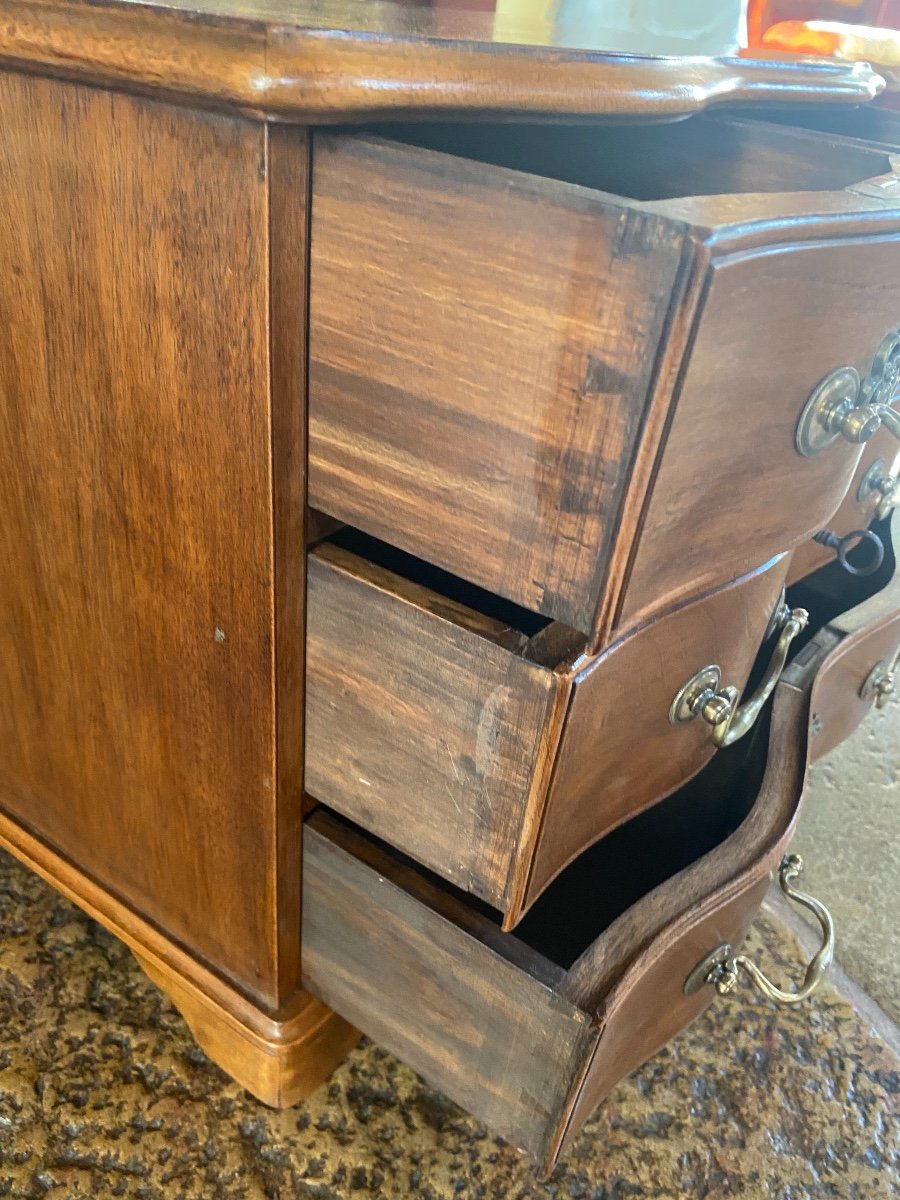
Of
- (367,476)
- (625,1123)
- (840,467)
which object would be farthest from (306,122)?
(625,1123)

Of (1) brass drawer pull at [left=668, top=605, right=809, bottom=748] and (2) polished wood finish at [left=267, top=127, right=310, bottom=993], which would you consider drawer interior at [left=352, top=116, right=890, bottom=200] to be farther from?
(1) brass drawer pull at [left=668, top=605, right=809, bottom=748]

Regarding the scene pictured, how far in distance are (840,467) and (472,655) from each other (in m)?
0.25

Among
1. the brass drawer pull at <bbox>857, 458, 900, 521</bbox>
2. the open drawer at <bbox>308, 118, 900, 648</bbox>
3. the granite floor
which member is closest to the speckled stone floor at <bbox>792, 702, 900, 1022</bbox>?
the granite floor

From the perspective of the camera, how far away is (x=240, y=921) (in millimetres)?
648

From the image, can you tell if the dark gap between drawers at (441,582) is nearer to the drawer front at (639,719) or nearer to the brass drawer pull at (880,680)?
the drawer front at (639,719)

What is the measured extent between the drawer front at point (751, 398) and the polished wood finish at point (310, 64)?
115 mm

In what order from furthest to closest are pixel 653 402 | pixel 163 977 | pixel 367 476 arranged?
pixel 163 977
pixel 367 476
pixel 653 402

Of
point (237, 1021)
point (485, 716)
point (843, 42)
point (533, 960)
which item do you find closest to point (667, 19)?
point (843, 42)

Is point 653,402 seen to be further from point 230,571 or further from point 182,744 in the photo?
point 182,744

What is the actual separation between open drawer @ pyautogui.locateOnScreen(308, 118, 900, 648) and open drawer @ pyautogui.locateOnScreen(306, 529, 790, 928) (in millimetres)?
31

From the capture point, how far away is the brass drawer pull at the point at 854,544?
858mm

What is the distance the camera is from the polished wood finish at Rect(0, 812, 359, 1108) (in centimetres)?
69

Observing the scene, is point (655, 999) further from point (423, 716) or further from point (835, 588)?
point (835, 588)

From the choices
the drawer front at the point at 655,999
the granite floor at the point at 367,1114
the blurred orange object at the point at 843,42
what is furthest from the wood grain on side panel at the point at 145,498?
the blurred orange object at the point at 843,42
